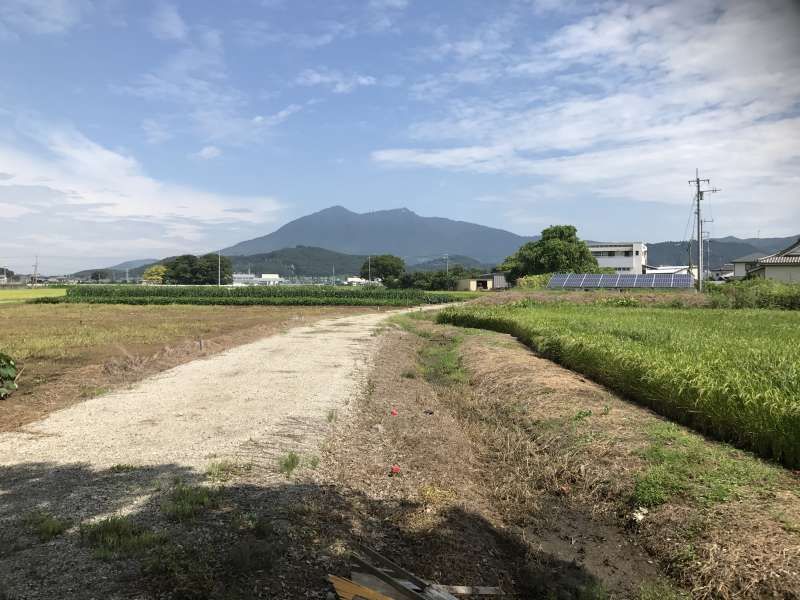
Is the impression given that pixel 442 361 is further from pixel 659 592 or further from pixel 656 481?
pixel 659 592

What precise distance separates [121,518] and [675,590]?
5.11 metres

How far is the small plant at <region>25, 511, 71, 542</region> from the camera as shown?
4.64 metres

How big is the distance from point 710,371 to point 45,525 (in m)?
8.73

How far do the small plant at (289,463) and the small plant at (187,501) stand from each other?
103 cm

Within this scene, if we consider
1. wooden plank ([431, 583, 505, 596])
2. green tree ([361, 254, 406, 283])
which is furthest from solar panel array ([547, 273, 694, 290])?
green tree ([361, 254, 406, 283])

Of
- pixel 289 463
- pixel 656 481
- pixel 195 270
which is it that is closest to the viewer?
pixel 656 481

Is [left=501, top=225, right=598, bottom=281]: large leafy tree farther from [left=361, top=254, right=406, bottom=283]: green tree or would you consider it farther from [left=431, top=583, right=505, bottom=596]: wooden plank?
[left=431, top=583, right=505, bottom=596]: wooden plank

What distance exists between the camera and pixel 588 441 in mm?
7434

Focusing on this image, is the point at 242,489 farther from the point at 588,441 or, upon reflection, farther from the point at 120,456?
the point at 588,441

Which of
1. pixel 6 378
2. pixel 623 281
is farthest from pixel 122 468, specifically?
pixel 623 281

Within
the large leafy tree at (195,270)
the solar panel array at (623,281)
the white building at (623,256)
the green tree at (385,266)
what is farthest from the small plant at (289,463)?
the large leafy tree at (195,270)

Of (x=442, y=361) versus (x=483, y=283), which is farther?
(x=483, y=283)

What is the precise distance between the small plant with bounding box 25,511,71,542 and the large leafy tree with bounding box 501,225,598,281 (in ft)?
257

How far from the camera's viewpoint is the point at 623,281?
5050 centimetres
